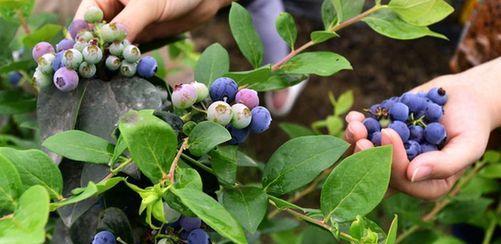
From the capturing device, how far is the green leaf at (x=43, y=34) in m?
0.91

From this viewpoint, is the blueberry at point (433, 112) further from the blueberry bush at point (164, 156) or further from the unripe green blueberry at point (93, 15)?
the unripe green blueberry at point (93, 15)

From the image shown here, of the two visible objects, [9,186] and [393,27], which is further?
[393,27]

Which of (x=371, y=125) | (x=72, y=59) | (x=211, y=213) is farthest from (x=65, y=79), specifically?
(x=371, y=125)

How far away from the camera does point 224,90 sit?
0.66 meters

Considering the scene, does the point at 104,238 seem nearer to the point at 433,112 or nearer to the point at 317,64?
the point at 317,64

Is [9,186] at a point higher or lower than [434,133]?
higher

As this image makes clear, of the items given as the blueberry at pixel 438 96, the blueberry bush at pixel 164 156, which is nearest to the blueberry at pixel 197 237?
the blueberry bush at pixel 164 156

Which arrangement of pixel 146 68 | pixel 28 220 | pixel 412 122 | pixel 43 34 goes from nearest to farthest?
pixel 28 220, pixel 146 68, pixel 412 122, pixel 43 34

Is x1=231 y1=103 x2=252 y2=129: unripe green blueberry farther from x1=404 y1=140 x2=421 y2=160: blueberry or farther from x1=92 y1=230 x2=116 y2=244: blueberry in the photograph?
x1=404 y1=140 x2=421 y2=160: blueberry

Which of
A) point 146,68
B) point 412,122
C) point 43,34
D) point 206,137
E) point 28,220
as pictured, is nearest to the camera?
point 28,220

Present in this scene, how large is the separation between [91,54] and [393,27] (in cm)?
40

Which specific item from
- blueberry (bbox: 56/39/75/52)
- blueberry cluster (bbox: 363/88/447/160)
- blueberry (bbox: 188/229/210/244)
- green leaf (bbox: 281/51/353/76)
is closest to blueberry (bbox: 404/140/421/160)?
blueberry cluster (bbox: 363/88/447/160)

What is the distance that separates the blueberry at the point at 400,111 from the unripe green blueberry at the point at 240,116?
254 mm

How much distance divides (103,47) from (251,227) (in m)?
0.27
